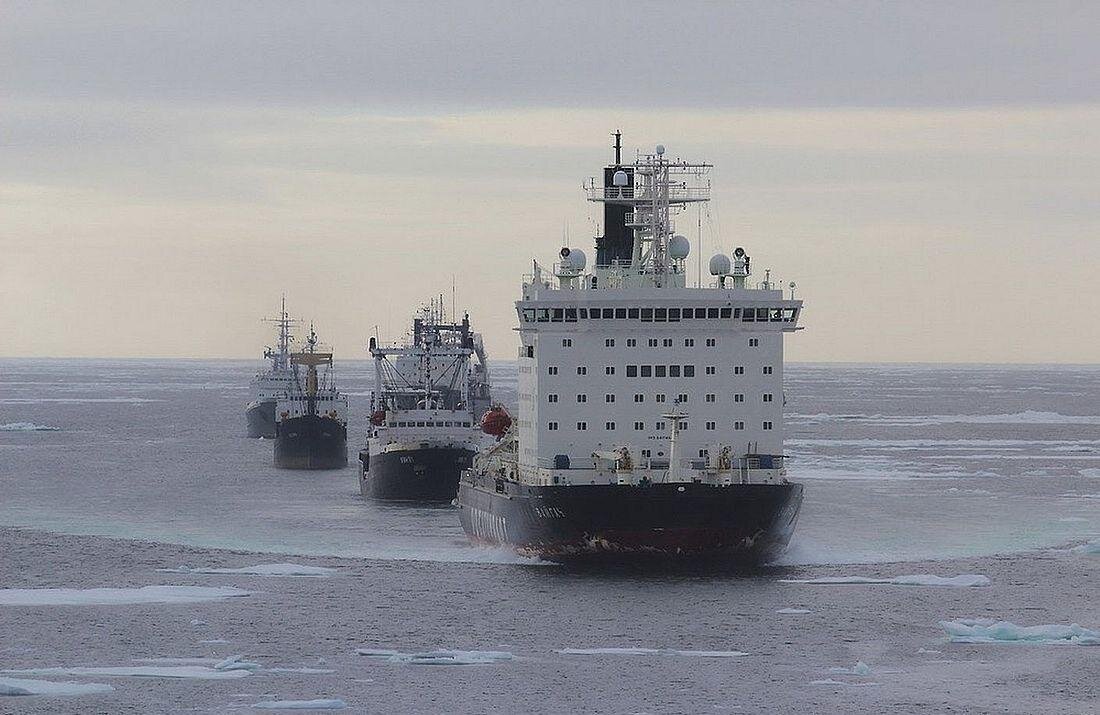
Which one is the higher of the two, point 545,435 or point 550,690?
point 545,435

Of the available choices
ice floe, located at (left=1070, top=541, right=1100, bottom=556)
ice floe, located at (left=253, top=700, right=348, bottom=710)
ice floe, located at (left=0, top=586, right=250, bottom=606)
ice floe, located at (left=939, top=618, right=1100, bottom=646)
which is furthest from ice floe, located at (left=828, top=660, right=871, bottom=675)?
ice floe, located at (left=1070, top=541, right=1100, bottom=556)

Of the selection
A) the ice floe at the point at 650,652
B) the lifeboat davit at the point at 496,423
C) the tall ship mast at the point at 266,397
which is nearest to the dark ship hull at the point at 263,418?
the tall ship mast at the point at 266,397

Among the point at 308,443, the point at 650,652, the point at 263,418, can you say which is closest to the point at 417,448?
the point at 308,443

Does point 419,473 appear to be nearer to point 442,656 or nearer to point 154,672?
point 442,656

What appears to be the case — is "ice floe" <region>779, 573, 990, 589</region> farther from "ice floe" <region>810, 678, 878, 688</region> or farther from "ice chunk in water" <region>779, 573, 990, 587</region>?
"ice floe" <region>810, 678, 878, 688</region>

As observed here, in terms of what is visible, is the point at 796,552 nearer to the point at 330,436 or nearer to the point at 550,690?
the point at 550,690

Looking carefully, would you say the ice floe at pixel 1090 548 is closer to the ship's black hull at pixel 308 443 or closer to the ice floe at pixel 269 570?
the ice floe at pixel 269 570

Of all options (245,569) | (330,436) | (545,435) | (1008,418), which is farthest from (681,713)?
(1008,418)
